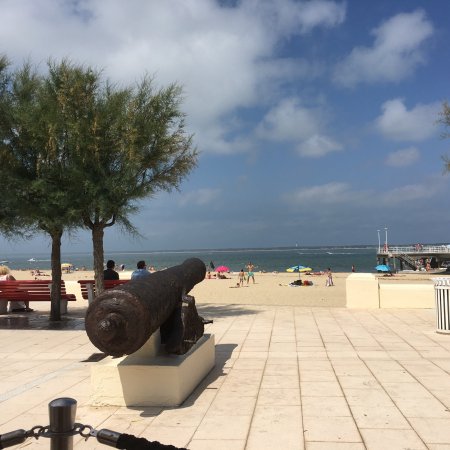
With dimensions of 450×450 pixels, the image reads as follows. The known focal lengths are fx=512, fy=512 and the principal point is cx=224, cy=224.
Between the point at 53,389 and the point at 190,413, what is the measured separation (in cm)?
200

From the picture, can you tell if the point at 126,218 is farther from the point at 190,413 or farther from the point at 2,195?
the point at 190,413

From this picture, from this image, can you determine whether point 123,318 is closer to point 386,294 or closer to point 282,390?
point 282,390

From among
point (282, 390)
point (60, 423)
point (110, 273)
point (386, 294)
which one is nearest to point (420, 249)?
point (386, 294)

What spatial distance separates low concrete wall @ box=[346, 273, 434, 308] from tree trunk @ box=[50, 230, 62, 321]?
7.13 meters

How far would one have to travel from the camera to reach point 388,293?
1277cm

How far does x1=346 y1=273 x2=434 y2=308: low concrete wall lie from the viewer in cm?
1255

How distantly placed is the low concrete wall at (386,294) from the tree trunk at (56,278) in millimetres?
7131

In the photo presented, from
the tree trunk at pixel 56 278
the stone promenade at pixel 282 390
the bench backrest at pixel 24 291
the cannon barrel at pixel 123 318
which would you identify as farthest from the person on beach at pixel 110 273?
the cannon barrel at pixel 123 318

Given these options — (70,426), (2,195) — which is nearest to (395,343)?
(70,426)

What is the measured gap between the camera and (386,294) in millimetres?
12781

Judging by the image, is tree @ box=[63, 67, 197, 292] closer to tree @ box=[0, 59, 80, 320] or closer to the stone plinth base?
tree @ box=[0, 59, 80, 320]

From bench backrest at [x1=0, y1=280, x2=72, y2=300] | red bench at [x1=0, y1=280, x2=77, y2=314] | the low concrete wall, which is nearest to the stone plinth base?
red bench at [x1=0, y1=280, x2=77, y2=314]

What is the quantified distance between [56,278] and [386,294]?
804 cm

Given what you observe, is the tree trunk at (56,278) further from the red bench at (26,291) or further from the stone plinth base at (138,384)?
the stone plinth base at (138,384)
